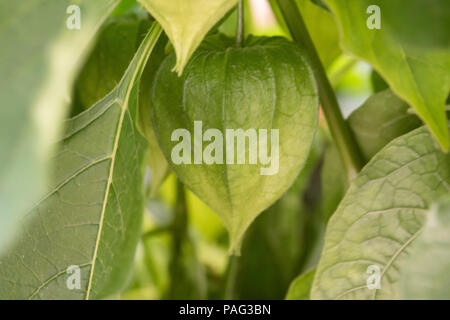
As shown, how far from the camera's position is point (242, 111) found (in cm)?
29

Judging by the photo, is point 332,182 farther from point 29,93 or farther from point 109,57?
point 29,93

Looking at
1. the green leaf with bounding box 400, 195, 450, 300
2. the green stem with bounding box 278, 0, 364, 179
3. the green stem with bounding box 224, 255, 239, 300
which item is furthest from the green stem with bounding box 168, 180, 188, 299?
the green leaf with bounding box 400, 195, 450, 300

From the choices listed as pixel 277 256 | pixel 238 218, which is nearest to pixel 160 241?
pixel 277 256

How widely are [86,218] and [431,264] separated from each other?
0.54 ft

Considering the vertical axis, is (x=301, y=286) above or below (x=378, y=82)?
below

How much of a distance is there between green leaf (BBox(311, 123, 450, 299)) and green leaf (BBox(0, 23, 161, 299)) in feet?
0.32

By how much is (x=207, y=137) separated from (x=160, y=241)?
15.8 inches

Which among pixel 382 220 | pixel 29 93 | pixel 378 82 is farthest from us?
pixel 378 82

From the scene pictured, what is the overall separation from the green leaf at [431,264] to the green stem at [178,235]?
0.90 feet

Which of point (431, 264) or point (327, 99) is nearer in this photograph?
point (431, 264)

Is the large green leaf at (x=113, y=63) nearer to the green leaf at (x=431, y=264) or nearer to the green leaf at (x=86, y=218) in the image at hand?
the green leaf at (x=86, y=218)

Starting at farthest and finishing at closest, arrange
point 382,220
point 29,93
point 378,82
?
point 378,82 → point 382,220 → point 29,93

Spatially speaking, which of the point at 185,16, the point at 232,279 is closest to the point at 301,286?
the point at 232,279
